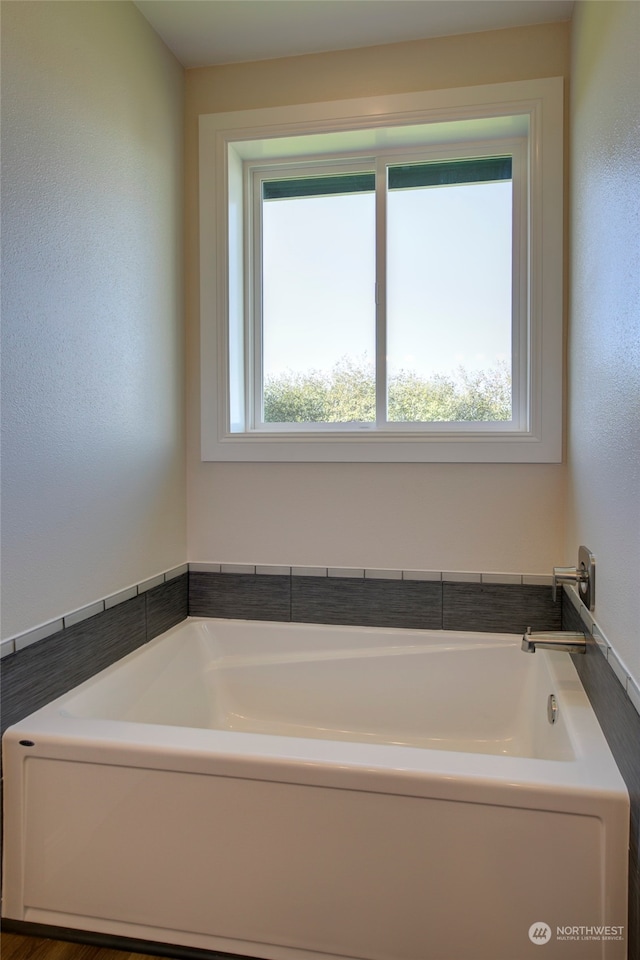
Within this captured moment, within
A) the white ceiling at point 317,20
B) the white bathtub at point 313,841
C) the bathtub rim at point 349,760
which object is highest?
the white ceiling at point 317,20

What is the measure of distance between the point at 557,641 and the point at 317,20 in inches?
86.0

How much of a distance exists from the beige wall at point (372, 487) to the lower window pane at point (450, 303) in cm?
30

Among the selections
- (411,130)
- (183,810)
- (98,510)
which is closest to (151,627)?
(98,510)

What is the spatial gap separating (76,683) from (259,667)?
72 centimetres

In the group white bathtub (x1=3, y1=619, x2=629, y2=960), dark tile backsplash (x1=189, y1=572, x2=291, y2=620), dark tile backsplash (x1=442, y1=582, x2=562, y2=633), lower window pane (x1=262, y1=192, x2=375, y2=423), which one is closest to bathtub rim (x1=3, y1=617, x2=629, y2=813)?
white bathtub (x1=3, y1=619, x2=629, y2=960)

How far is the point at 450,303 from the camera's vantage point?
2.26 m

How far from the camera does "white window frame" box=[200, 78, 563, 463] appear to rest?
79.6 inches

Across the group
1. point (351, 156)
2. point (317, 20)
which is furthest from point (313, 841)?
point (317, 20)

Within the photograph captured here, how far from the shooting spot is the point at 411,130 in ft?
7.07

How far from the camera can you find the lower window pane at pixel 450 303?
223cm

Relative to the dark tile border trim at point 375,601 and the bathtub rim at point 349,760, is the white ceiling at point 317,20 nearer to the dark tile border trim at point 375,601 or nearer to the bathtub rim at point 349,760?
the dark tile border trim at point 375,601

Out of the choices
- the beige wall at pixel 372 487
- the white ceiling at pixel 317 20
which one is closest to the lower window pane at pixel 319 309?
the beige wall at pixel 372 487

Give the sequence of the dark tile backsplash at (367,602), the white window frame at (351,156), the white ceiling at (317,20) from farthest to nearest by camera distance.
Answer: the dark tile backsplash at (367,602), the white window frame at (351,156), the white ceiling at (317,20)

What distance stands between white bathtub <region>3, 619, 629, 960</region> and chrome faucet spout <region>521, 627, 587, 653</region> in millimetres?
119
